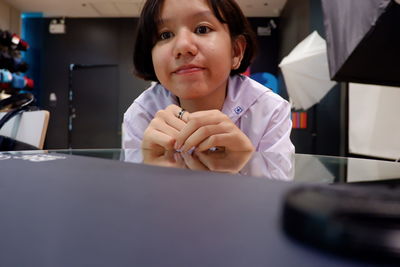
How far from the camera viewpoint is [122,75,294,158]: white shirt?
0.82 meters

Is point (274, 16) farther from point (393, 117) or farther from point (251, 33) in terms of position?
point (251, 33)

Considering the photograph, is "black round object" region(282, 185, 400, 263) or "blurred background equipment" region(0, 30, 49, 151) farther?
"blurred background equipment" region(0, 30, 49, 151)

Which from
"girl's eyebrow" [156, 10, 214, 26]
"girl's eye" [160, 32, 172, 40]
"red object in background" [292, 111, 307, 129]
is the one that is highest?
"girl's eyebrow" [156, 10, 214, 26]

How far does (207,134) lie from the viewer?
0.55 metres

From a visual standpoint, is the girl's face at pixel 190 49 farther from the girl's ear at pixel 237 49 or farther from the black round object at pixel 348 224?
the black round object at pixel 348 224

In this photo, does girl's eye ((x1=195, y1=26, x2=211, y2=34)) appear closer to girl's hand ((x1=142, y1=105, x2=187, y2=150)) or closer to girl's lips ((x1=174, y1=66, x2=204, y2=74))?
girl's lips ((x1=174, y1=66, x2=204, y2=74))

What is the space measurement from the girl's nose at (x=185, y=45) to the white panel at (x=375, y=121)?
151 cm

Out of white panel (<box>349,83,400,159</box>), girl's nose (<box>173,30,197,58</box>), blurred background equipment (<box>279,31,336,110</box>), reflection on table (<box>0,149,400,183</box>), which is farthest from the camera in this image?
blurred background equipment (<box>279,31,336,110</box>)

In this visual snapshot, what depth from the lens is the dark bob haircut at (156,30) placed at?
758 millimetres

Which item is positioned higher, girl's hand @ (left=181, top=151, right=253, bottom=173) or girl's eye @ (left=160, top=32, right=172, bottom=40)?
girl's eye @ (left=160, top=32, right=172, bottom=40)

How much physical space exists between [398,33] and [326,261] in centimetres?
114

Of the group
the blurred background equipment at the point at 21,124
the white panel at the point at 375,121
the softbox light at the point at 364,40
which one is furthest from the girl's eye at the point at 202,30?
the white panel at the point at 375,121

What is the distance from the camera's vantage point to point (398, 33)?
0.99 metres

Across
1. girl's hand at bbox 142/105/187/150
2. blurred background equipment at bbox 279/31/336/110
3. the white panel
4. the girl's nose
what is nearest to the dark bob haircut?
the girl's nose
